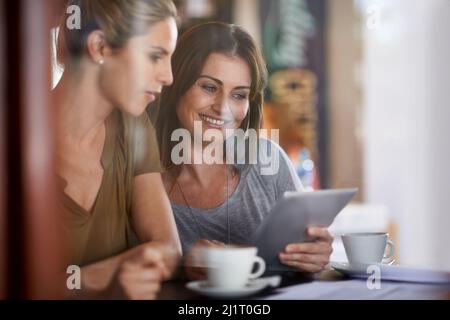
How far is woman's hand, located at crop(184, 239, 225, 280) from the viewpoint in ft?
1.85

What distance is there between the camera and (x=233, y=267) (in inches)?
21.2

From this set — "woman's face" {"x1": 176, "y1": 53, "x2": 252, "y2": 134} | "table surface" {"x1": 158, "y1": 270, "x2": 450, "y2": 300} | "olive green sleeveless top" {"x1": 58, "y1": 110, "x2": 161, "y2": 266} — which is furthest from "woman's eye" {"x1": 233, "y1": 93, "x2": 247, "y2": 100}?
"table surface" {"x1": 158, "y1": 270, "x2": 450, "y2": 300}

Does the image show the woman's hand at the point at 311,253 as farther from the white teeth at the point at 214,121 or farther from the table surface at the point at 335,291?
the white teeth at the point at 214,121

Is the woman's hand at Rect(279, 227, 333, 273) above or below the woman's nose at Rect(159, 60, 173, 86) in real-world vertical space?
below

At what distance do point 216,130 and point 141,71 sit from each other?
0.35 feet

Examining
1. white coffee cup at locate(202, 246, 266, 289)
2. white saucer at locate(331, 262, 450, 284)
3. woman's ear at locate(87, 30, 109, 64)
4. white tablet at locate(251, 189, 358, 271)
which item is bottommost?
white saucer at locate(331, 262, 450, 284)

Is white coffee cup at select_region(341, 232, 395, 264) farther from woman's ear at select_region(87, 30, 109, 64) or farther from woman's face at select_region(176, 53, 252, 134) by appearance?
woman's ear at select_region(87, 30, 109, 64)

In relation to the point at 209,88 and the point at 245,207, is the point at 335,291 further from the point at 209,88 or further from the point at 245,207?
the point at 209,88

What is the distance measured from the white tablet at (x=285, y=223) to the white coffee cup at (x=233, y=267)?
1 centimetres

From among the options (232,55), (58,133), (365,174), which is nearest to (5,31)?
(58,133)

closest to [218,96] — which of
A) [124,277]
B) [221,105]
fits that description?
[221,105]

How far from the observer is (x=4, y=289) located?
558mm

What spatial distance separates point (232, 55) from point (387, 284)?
1.01 feet

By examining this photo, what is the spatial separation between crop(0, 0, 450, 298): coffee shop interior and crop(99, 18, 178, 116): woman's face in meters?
0.03
